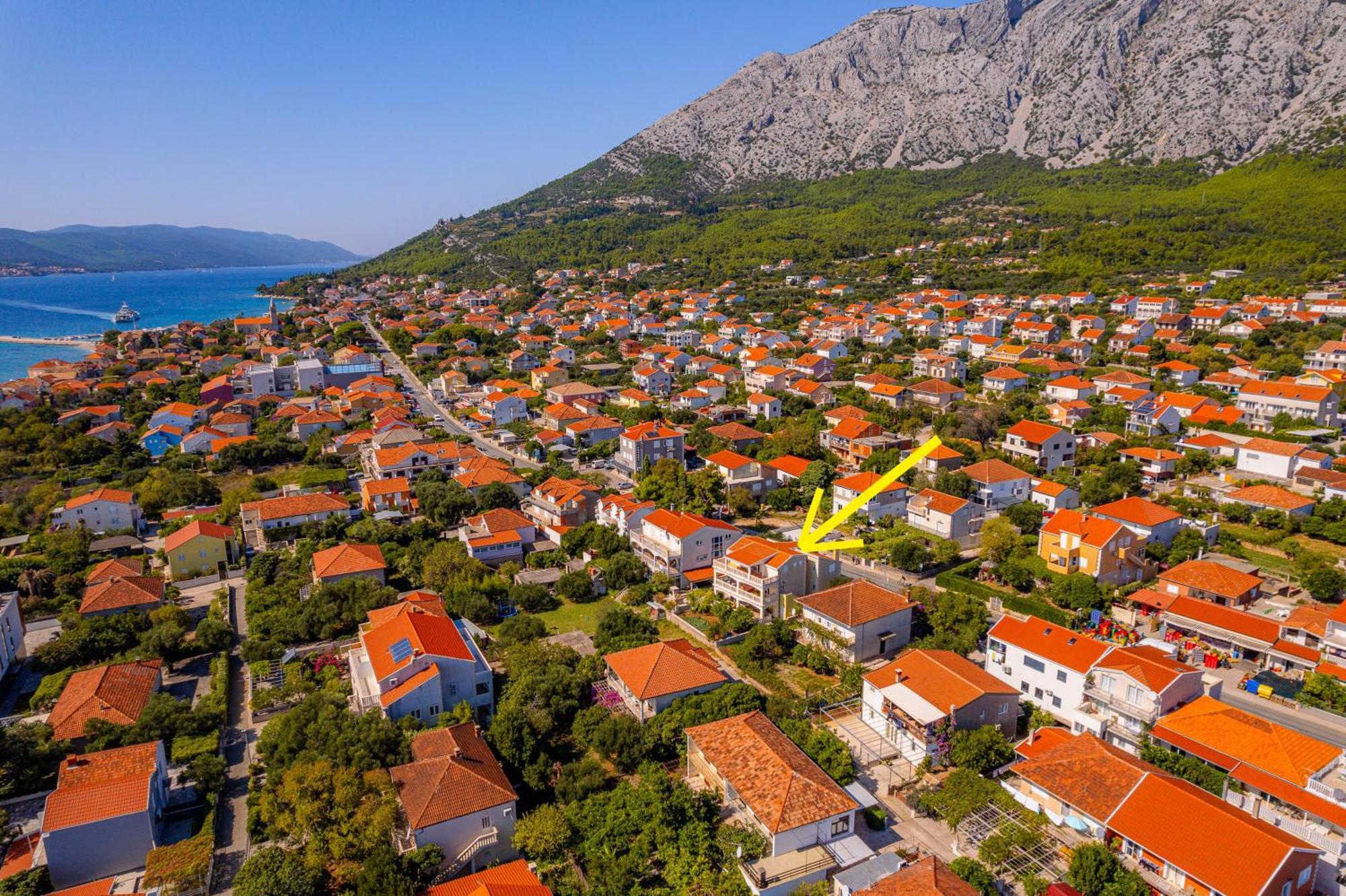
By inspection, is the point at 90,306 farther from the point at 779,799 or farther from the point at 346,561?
the point at 779,799

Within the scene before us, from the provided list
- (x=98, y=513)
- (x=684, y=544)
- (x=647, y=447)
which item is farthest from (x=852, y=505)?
(x=98, y=513)

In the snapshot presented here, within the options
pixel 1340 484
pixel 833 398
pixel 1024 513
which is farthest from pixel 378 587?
pixel 1340 484

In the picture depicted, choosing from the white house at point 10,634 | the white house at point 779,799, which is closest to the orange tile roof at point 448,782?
the white house at point 779,799

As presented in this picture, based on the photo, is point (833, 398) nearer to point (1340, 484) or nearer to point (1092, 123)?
point (1340, 484)

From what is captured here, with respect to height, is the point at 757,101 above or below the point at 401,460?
above

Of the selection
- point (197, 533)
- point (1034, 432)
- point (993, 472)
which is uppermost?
point (1034, 432)

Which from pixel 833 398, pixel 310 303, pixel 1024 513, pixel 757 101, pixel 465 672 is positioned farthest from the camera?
pixel 757 101
